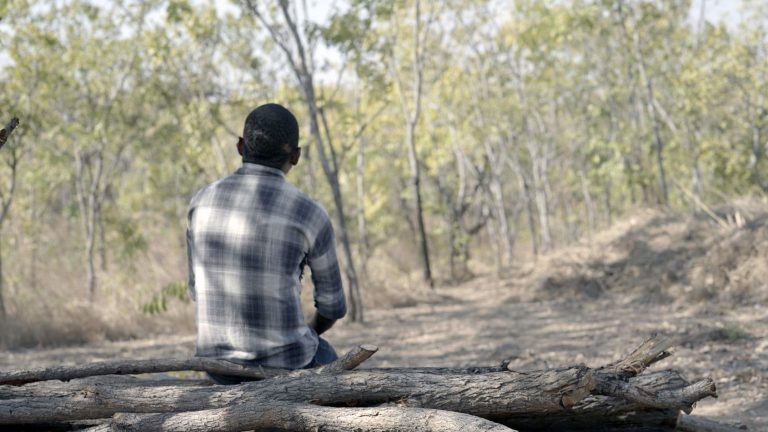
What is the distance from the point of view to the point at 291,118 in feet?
10.4

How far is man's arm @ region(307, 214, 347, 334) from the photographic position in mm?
3178

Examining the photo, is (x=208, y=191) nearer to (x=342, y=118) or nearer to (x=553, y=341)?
(x=553, y=341)

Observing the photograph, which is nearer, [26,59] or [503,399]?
[503,399]

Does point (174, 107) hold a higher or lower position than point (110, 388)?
higher

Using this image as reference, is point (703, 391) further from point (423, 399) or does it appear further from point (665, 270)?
point (665, 270)

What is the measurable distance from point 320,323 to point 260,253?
472 mm

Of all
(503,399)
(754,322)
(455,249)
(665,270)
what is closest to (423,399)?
(503,399)

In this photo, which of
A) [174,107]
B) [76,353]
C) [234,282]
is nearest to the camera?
[234,282]

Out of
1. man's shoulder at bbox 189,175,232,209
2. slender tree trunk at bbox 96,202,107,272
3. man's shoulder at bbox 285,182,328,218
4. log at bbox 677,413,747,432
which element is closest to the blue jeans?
man's shoulder at bbox 285,182,328,218

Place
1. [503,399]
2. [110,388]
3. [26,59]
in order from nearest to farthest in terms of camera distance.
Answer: [503,399]
[110,388]
[26,59]

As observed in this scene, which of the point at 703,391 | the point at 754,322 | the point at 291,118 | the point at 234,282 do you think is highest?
the point at 291,118

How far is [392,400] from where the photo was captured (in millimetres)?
2713

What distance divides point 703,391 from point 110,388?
2.04m

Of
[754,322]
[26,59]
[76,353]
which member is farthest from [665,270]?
[26,59]
